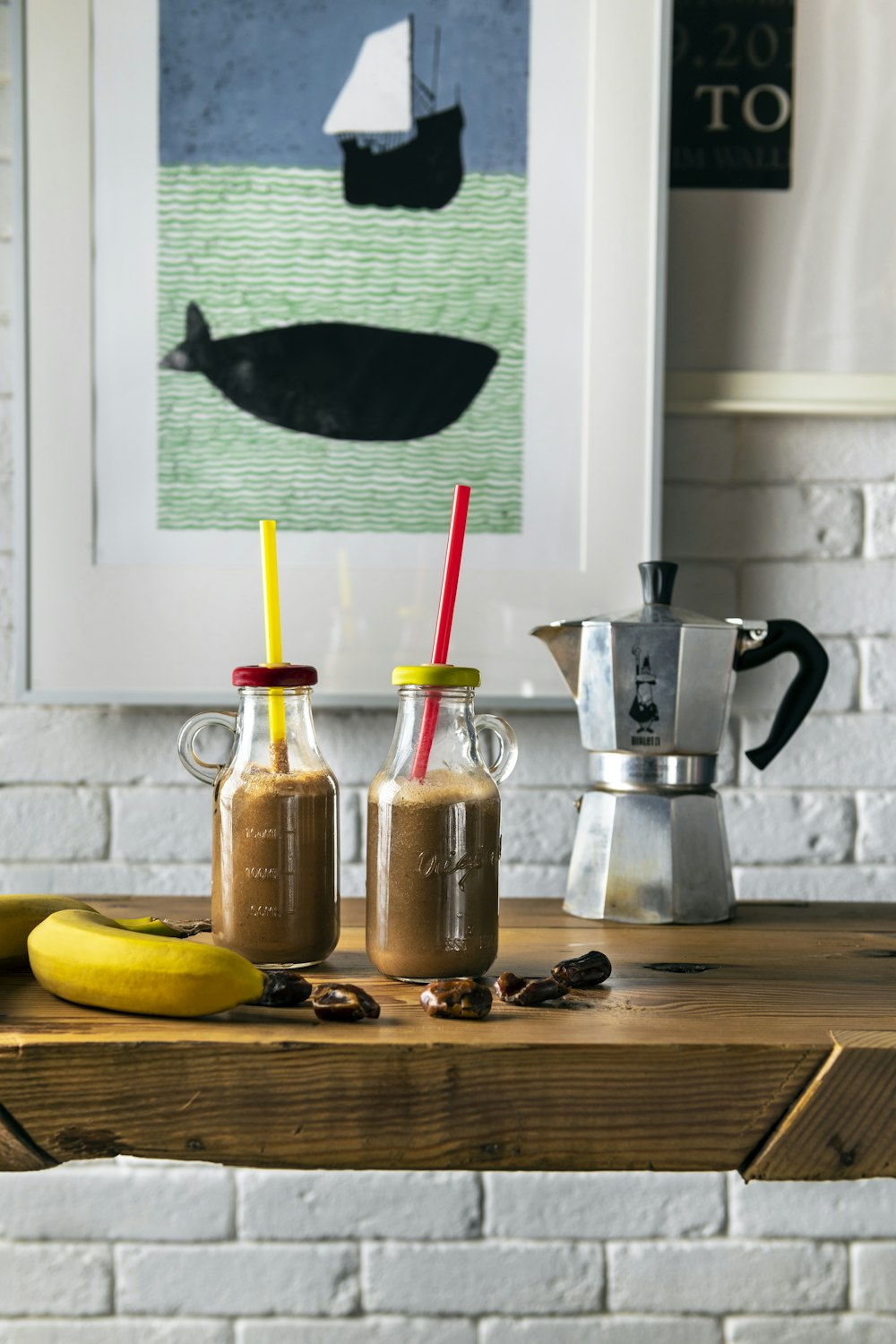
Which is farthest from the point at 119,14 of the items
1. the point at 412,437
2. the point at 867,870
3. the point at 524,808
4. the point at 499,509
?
the point at 867,870

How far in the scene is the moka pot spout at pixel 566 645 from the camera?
1.06 metres

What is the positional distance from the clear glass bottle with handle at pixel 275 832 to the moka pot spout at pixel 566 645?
12.7 inches

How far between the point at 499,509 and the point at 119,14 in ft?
2.22

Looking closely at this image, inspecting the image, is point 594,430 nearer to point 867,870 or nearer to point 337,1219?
point 867,870

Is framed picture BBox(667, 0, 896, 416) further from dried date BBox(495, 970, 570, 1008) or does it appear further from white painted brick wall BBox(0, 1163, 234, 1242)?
white painted brick wall BBox(0, 1163, 234, 1242)

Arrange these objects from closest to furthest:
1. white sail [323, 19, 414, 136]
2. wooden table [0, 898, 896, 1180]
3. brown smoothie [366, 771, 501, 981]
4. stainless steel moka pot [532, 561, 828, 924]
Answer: wooden table [0, 898, 896, 1180] < brown smoothie [366, 771, 501, 981] < stainless steel moka pot [532, 561, 828, 924] < white sail [323, 19, 414, 136]

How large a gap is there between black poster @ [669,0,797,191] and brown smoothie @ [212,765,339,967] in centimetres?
91

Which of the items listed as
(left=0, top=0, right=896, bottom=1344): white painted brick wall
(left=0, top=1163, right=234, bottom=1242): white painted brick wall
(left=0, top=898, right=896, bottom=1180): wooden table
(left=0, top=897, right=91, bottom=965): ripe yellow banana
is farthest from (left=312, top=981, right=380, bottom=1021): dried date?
(left=0, top=1163, right=234, bottom=1242): white painted brick wall

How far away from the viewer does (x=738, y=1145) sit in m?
0.62

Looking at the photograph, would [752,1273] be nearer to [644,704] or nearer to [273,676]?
[644,704]

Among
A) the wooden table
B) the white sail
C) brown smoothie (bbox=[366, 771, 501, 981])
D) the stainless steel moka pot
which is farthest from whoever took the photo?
the white sail

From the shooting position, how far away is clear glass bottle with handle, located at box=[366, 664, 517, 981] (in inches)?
29.3

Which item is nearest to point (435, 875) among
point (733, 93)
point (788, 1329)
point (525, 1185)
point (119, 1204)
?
point (525, 1185)

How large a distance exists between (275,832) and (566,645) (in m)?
0.39
